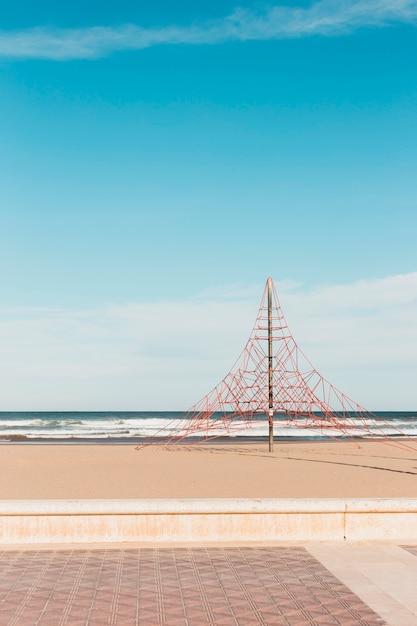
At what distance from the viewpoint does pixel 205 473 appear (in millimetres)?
20953

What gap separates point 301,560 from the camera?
271 inches

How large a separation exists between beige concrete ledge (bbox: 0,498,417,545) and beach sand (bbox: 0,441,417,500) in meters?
7.11

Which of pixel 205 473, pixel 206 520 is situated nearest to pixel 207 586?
pixel 206 520

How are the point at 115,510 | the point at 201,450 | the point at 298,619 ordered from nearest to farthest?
1. the point at 298,619
2. the point at 115,510
3. the point at 201,450

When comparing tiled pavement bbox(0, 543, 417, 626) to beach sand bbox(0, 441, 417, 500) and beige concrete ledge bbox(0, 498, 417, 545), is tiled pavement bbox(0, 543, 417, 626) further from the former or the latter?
beach sand bbox(0, 441, 417, 500)

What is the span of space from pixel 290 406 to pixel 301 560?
765 inches

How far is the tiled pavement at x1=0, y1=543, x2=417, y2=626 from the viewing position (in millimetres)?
5198

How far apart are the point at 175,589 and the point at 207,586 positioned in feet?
0.95

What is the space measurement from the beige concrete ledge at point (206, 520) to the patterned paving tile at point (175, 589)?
28cm

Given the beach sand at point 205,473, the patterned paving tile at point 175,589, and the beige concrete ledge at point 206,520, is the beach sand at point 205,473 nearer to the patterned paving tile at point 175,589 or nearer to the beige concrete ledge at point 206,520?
the beige concrete ledge at point 206,520

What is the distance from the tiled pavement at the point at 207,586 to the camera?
5.20 meters

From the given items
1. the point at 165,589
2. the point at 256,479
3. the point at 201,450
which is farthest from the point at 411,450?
the point at 165,589

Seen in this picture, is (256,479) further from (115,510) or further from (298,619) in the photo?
(298,619)

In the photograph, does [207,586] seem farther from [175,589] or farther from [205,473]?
[205,473]
